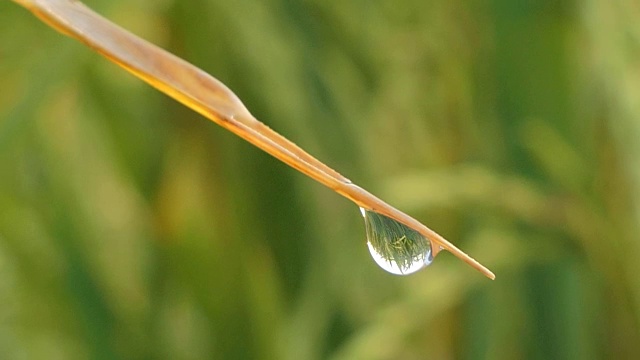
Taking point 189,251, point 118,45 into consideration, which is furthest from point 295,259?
point 118,45

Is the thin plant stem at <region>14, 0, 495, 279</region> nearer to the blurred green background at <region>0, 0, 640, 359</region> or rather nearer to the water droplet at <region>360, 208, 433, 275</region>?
the water droplet at <region>360, 208, 433, 275</region>

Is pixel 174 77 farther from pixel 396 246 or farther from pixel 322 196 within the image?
pixel 322 196

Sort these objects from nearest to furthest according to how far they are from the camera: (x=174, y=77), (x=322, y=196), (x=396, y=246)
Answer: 1. (x=174, y=77)
2. (x=396, y=246)
3. (x=322, y=196)

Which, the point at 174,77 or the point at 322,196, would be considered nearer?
the point at 174,77

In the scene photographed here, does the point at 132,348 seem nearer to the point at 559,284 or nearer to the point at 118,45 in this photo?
the point at 559,284

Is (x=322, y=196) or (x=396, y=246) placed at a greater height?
(x=396, y=246)

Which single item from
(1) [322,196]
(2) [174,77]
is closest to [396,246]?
(2) [174,77]

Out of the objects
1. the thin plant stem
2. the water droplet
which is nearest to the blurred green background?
the water droplet
